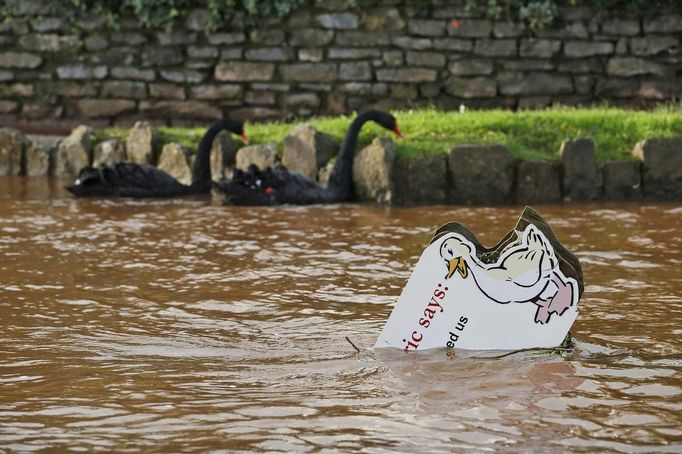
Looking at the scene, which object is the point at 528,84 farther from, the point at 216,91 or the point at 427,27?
the point at 216,91

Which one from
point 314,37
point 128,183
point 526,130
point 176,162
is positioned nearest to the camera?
point 128,183

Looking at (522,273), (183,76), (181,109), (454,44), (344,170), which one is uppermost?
(454,44)

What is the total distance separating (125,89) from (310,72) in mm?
1929

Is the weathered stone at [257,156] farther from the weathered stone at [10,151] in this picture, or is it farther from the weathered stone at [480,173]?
the weathered stone at [10,151]

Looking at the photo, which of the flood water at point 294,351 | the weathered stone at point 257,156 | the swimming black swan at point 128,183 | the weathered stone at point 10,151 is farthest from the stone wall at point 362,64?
the flood water at point 294,351

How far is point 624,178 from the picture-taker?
37.1 ft

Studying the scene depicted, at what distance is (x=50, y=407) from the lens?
5.24 metres

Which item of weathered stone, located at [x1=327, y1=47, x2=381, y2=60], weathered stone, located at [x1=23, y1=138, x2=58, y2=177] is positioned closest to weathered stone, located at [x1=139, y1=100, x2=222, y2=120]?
weathered stone, located at [x1=327, y1=47, x2=381, y2=60]

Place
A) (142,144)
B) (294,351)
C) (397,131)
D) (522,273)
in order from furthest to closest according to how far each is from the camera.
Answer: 1. (142,144)
2. (397,131)
3. (294,351)
4. (522,273)

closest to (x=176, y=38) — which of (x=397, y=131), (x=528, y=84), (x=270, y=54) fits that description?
(x=270, y=54)

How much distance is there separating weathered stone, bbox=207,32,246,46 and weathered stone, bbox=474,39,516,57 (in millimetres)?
2431

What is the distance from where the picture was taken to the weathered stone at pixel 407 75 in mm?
14883

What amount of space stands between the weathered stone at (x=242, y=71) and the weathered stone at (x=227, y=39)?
0.21 m

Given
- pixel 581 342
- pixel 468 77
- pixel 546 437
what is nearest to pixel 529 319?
pixel 581 342
